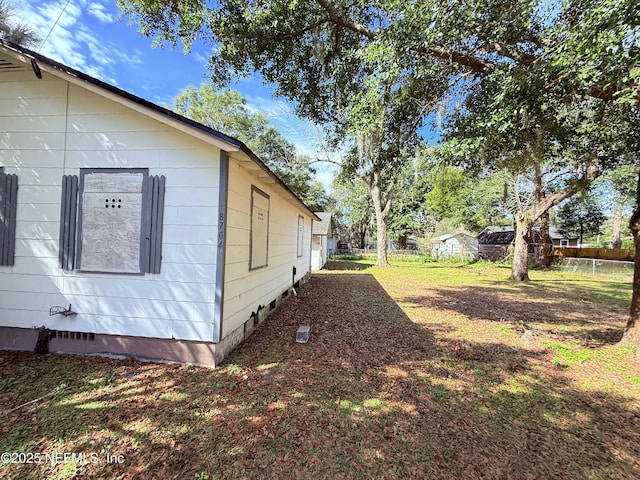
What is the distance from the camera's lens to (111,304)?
3.73m

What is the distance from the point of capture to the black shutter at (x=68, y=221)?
3.79 meters

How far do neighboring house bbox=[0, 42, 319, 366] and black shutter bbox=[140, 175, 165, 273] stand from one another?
0.04ft

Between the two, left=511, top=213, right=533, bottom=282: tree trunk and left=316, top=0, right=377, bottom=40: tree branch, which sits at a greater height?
left=316, top=0, right=377, bottom=40: tree branch

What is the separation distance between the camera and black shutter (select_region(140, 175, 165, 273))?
3.68 meters

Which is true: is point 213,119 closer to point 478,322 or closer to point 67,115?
point 67,115

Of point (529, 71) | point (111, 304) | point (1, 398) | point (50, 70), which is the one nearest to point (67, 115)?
point (50, 70)

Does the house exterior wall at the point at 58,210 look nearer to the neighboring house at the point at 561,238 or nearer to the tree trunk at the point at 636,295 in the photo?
the tree trunk at the point at 636,295

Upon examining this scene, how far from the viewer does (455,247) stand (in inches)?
1118

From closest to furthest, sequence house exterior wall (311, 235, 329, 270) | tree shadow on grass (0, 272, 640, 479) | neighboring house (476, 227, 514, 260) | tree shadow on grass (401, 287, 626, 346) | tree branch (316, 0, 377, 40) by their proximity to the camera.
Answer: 1. tree shadow on grass (0, 272, 640, 479)
2. tree branch (316, 0, 377, 40)
3. tree shadow on grass (401, 287, 626, 346)
4. house exterior wall (311, 235, 329, 270)
5. neighboring house (476, 227, 514, 260)

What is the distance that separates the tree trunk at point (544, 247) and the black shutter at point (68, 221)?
2261 cm

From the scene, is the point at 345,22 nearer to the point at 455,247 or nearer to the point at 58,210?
the point at 58,210

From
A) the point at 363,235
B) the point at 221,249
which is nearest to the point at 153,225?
the point at 221,249

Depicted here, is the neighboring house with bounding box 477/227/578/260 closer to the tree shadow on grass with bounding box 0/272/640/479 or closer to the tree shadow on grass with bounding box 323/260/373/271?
the tree shadow on grass with bounding box 323/260/373/271

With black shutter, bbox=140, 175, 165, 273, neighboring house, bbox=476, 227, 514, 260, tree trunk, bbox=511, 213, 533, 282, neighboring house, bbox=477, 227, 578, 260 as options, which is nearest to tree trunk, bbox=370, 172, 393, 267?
tree trunk, bbox=511, 213, 533, 282
